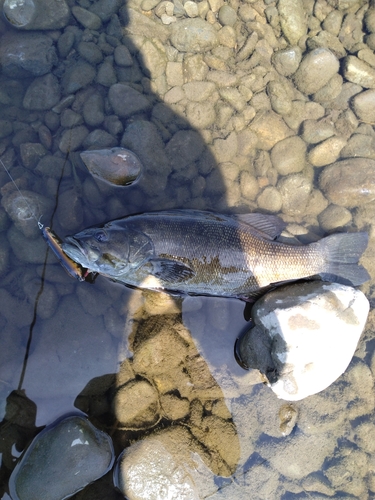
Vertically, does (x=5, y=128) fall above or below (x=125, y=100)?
below

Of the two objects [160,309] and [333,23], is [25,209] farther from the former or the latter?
[333,23]

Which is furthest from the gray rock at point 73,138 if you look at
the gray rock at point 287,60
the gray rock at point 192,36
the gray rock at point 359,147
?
the gray rock at point 359,147

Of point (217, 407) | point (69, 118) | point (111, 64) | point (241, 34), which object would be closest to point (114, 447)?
point (217, 407)

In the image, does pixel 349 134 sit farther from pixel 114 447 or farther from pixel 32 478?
pixel 32 478

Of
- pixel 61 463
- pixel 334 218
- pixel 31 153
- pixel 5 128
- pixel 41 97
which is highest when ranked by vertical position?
pixel 41 97

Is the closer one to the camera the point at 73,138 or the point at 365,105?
the point at 73,138

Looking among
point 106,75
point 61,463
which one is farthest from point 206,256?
point 106,75

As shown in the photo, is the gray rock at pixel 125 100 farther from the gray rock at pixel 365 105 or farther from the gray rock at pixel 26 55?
the gray rock at pixel 365 105

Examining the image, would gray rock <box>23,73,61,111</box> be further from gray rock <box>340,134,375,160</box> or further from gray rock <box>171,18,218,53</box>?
gray rock <box>340,134,375,160</box>
